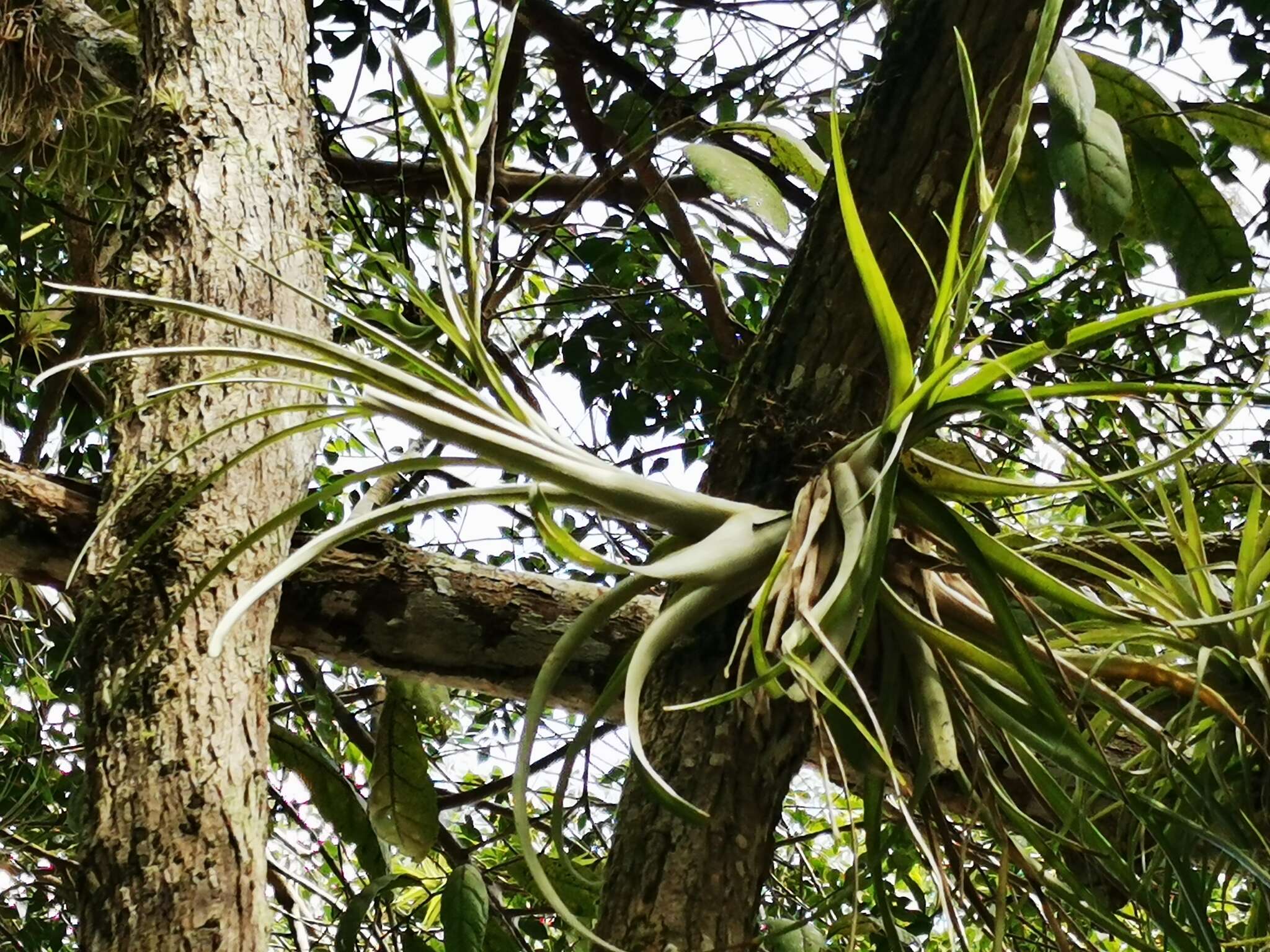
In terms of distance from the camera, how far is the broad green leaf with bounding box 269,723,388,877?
1206 millimetres

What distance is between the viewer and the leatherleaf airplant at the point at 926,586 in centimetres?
53

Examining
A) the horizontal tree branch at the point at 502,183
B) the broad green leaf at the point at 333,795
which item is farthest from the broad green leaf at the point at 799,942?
the horizontal tree branch at the point at 502,183

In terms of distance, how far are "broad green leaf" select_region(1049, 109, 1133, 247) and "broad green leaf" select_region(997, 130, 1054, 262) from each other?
85 millimetres

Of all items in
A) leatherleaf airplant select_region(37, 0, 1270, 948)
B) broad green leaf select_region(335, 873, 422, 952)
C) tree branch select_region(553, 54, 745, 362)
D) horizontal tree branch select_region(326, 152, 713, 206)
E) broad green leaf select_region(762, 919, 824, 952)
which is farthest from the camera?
horizontal tree branch select_region(326, 152, 713, 206)

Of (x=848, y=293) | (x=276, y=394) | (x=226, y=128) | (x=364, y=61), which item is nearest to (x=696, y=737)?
(x=848, y=293)

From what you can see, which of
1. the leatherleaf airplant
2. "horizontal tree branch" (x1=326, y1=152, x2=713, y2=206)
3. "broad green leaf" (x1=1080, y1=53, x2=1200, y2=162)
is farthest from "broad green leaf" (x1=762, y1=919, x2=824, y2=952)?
"horizontal tree branch" (x1=326, y1=152, x2=713, y2=206)

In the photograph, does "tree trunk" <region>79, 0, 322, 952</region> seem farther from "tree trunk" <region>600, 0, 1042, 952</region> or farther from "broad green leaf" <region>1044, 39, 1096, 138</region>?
"broad green leaf" <region>1044, 39, 1096, 138</region>

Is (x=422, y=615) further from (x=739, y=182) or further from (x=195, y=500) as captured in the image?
(x=739, y=182)

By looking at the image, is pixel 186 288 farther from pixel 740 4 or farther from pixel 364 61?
pixel 740 4

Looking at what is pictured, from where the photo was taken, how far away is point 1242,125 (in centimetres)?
104

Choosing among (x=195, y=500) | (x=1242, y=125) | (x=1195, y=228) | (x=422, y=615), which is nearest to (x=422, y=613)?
(x=422, y=615)

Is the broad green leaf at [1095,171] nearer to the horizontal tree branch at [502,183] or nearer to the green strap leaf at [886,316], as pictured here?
the green strap leaf at [886,316]

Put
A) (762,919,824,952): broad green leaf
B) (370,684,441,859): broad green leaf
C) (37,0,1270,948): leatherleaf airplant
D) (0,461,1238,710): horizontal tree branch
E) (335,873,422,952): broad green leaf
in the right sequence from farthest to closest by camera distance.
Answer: (370,684,441,859): broad green leaf
(335,873,422,952): broad green leaf
(0,461,1238,710): horizontal tree branch
(762,919,824,952): broad green leaf
(37,0,1270,948): leatherleaf airplant

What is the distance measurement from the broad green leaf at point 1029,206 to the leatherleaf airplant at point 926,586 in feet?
1.11
